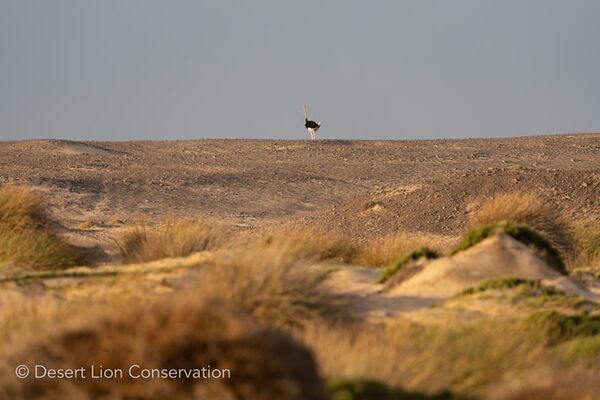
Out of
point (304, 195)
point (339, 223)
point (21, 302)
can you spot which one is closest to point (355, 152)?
point (304, 195)

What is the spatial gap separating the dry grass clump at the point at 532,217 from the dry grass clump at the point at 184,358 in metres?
12.9

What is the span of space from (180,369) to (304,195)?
36106mm

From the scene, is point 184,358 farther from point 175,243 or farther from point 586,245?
point 586,245

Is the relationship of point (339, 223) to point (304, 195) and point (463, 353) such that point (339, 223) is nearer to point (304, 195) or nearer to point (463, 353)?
point (304, 195)

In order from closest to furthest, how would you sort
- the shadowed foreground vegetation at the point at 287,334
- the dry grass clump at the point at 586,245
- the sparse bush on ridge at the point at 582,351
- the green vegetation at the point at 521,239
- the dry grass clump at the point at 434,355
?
the shadowed foreground vegetation at the point at 287,334, the dry grass clump at the point at 434,355, the sparse bush on ridge at the point at 582,351, the green vegetation at the point at 521,239, the dry grass clump at the point at 586,245

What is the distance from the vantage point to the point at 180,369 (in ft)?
22.8

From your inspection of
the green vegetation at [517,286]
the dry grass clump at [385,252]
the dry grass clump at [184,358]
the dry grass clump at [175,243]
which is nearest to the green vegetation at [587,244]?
the dry grass clump at [385,252]

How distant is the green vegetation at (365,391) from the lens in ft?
24.9

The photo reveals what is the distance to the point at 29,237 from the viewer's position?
17.5 m

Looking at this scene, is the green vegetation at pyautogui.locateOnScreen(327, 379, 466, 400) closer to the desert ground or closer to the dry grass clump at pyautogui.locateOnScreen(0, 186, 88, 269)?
the desert ground

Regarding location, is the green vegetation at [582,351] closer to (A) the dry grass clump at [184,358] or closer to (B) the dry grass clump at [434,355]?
(B) the dry grass clump at [434,355]

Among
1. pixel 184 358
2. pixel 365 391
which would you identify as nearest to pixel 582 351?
pixel 365 391

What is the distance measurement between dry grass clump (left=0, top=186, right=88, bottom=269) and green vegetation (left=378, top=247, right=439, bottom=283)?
517 cm

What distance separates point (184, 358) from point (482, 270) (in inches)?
292
